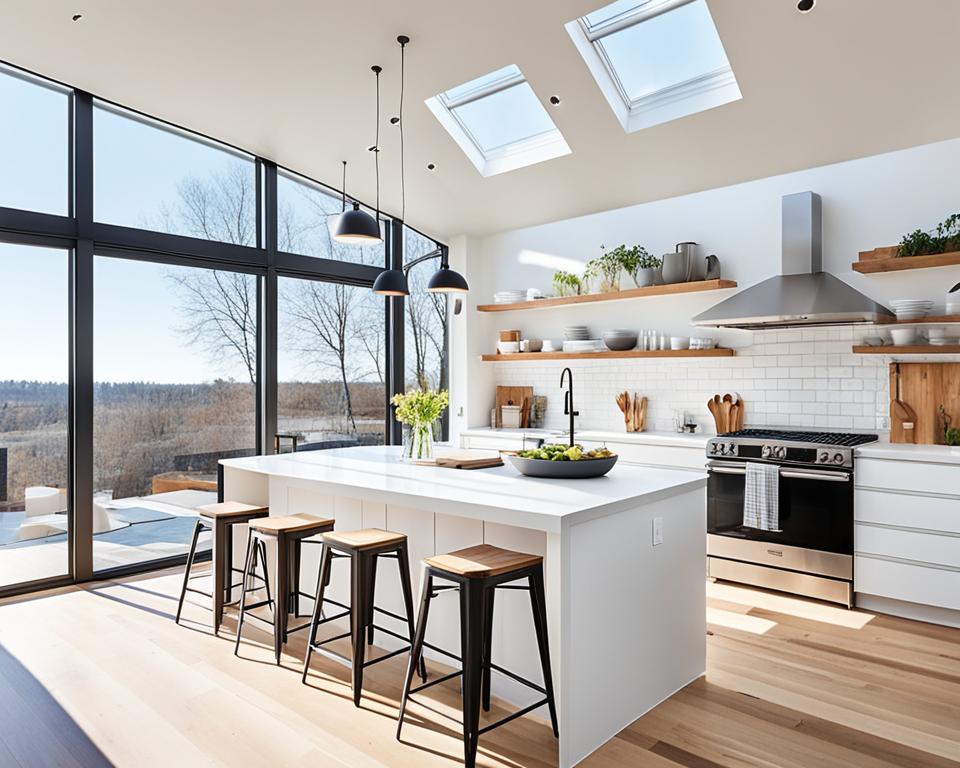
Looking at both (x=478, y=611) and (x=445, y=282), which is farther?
(x=445, y=282)

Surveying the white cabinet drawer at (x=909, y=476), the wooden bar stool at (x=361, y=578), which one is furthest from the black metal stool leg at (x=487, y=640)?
the white cabinet drawer at (x=909, y=476)

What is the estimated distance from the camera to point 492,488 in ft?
9.84

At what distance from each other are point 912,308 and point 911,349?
0.84 ft

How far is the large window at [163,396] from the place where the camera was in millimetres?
4816

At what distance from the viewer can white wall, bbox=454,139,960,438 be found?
4.48 m

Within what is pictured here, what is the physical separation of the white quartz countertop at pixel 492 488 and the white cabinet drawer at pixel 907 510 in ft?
4.92

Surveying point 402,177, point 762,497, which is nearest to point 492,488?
point 762,497

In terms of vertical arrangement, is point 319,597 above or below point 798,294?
below

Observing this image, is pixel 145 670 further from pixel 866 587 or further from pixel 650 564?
pixel 866 587

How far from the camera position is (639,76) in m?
4.52

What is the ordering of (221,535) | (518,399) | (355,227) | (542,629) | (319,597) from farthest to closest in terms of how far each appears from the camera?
(518,399), (221,535), (355,227), (319,597), (542,629)

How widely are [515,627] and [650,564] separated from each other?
2.05 feet

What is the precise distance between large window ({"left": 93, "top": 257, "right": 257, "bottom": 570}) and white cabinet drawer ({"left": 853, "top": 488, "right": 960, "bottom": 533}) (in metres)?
4.33

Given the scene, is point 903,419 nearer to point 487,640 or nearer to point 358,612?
point 487,640
